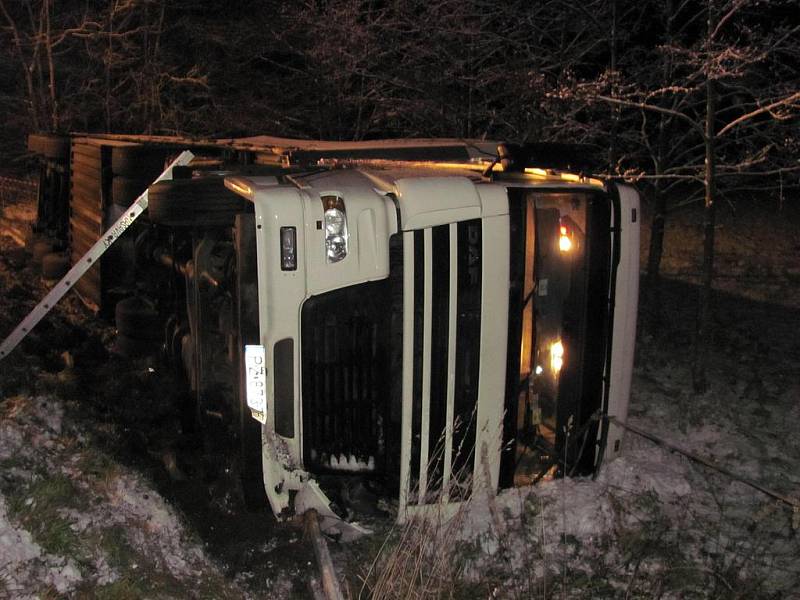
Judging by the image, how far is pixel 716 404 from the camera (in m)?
6.80

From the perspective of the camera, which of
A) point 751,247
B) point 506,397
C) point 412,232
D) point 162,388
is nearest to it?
point 412,232

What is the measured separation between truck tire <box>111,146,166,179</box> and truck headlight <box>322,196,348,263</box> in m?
Result: 3.46

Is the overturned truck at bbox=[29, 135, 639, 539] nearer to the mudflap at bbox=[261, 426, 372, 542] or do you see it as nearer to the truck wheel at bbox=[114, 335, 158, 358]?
the mudflap at bbox=[261, 426, 372, 542]

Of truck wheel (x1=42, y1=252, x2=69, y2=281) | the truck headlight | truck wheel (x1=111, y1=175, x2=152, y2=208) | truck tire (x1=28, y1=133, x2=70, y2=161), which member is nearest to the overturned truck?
the truck headlight

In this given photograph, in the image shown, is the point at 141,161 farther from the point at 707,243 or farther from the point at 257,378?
the point at 707,243

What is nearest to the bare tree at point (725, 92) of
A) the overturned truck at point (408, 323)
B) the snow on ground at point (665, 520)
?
the snow on ground at point (665, 520)

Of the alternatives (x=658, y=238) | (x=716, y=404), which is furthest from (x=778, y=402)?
(x=658, y=238)

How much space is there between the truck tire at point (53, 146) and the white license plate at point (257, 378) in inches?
256

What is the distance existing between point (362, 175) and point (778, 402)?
4636mm

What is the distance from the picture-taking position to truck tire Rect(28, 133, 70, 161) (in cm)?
911

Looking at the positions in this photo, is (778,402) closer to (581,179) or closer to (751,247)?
(581,179)

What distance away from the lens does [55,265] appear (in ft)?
29.3

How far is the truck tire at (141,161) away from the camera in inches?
265

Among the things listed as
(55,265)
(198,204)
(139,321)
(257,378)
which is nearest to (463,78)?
(139,321)
